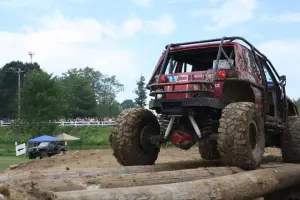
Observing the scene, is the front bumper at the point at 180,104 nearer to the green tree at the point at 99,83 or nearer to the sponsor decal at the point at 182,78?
the sponsor decal at the point at 182,78

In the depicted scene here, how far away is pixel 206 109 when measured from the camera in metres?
8.26

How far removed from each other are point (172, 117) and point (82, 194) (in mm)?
4144

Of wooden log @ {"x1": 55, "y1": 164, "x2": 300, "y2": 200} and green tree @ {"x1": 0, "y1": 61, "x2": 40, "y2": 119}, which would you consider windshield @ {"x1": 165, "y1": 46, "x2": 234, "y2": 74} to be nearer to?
wooden log @ {"x1": 55, "y1": 164, "x2": 300, "y2": 200}

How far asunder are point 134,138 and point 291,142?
11.0ft

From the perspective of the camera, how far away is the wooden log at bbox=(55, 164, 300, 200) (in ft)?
14.1

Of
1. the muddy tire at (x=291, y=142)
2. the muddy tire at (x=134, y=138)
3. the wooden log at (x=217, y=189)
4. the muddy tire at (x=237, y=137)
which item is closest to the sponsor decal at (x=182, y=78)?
the muddy tire at (x=134, y=138)

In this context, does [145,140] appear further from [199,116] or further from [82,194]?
[82,194]

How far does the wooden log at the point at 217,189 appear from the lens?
4296 mm

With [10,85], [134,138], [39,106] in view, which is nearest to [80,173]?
[134,138]

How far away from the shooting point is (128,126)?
8336 millimetres

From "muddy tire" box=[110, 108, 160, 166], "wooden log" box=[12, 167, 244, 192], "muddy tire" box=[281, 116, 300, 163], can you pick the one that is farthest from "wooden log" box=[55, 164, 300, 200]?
"muddy tire" box=[110, 108, 160, 166]

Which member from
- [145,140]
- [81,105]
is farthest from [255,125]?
[81,105]

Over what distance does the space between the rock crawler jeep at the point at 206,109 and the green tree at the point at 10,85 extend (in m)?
78.3

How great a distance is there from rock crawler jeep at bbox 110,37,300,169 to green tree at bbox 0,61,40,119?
257 feet
